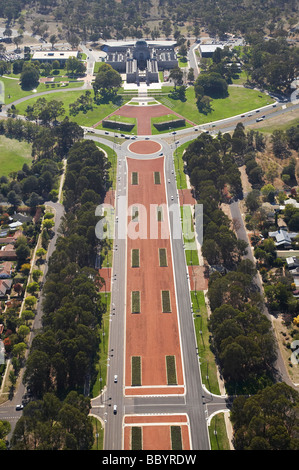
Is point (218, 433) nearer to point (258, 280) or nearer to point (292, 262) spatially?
point (258, 280)

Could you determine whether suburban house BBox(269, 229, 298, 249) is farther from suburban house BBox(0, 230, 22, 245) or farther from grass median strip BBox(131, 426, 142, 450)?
suburban house BBox(0, 230, 22, 245)

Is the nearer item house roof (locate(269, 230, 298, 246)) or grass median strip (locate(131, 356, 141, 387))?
grass median strip (locate(131, 356, 141, 387))

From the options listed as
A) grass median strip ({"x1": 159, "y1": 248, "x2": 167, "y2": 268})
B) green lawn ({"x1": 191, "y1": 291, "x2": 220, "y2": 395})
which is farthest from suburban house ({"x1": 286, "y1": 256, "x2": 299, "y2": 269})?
grass median strip ({"x1": 159, "y1": 248, "x2": 167, "y2": 268})

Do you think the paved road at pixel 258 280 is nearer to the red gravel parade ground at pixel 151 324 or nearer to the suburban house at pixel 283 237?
the suburban house at pixel 283 237

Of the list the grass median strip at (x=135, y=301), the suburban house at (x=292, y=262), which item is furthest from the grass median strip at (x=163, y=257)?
the suburban house at (x=292, y=262)
